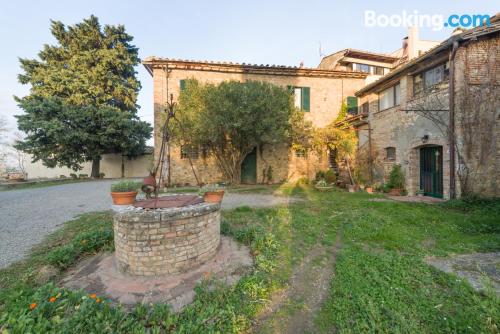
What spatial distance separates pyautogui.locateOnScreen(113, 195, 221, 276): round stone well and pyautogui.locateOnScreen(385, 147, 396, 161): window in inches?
392

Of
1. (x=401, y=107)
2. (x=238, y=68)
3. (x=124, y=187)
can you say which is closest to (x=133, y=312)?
(x=124, y=187)

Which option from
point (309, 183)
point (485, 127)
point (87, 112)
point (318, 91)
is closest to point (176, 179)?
point (309, 183)

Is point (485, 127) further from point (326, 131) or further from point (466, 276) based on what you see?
point (466, 276)

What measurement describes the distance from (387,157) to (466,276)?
8.26 m

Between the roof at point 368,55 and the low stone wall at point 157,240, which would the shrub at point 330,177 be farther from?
the low stone wall at point 157,240

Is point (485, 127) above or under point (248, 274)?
above

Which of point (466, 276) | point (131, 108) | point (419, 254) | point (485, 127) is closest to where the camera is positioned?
point (466, 276)

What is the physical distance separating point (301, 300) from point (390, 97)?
10949 millimetres

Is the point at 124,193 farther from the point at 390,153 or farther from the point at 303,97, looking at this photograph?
the point at 303,97

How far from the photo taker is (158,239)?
2.89m

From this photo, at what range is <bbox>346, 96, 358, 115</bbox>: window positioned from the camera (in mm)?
13023

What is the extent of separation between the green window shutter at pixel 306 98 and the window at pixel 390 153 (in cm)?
526

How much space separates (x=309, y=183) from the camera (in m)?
12.7

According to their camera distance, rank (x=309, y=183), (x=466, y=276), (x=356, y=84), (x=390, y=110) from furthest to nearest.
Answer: (x=356, y=84), (x=309, y=183), (x=390, y=110), (x=466, y=276)
